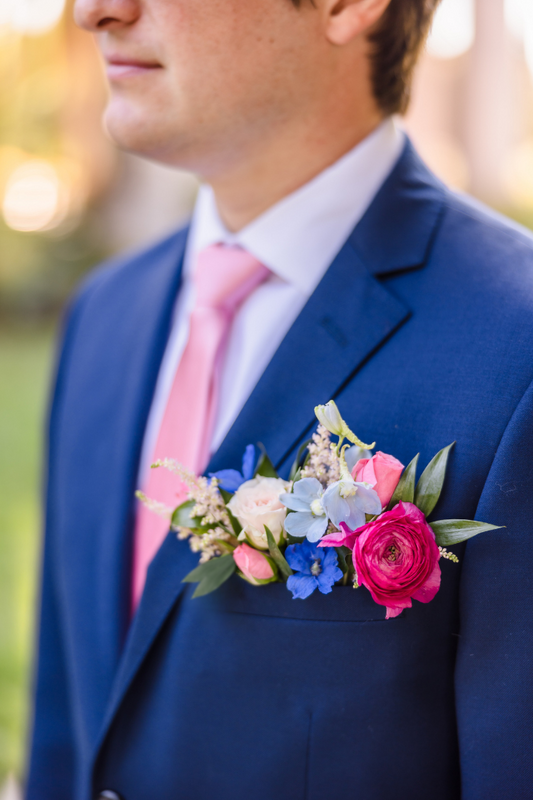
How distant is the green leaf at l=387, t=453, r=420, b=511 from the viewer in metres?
0.93

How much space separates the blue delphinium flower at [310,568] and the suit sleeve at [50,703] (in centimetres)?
87

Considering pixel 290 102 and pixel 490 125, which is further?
pixel 490 125

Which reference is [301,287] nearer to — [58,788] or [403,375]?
[403,375]

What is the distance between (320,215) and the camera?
125 cm

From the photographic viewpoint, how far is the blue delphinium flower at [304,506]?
2.92 ft

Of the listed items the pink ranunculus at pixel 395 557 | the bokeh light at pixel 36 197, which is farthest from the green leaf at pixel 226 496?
the bokeh light at pixel 36 197

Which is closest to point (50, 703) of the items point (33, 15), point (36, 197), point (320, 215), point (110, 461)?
point (110, 461)

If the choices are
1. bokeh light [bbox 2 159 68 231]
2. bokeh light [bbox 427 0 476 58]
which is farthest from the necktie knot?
bokeh light [bbox 427 0 476 58]

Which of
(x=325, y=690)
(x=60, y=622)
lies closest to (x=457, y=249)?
(x=325, y=690)

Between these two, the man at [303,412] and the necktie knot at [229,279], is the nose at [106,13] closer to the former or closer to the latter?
Answer: the man at [303,412]

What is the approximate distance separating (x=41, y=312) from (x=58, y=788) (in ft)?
26.0

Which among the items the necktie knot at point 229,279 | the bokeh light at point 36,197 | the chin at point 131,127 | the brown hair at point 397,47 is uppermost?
the brown hair at point 397,47

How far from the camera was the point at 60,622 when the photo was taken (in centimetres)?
164

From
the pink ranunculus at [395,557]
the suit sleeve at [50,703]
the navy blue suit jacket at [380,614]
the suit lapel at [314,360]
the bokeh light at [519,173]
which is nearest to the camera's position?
the pink ranunculus at [395,557]
